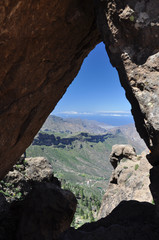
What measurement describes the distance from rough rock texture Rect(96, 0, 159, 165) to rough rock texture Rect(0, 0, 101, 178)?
139 inches

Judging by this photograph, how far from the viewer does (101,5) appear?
9.97m

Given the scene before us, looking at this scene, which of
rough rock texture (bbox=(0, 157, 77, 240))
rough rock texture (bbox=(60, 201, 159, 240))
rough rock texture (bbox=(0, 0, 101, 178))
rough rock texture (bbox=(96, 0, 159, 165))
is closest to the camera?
rough rock texture (bbox=(96, 0, 159, 165))

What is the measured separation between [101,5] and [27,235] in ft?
54.7

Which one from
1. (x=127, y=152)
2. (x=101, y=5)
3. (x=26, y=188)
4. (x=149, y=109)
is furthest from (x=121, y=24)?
(x=127, y=152)

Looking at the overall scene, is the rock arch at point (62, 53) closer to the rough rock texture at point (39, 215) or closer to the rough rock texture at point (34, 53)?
the rough rock texture at point (34, 53)

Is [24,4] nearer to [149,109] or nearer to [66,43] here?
[66,43]

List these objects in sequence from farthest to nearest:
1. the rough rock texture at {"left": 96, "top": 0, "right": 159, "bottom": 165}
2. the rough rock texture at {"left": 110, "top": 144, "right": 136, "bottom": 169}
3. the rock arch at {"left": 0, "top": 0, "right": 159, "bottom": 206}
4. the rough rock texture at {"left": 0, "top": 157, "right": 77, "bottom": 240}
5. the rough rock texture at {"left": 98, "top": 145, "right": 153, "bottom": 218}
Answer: the rough rock texture at {"left": 110, "top": 144, "right": 136, "bottom": 169} → the rough rock texture at {"left": 98, "top": 145, "right": 153, "bottom": 218} → the rough rock texture at {"left": 0, "top": 157, "right": 77, "bottom": 240} → the rock arch at {"left": 0, "top": 0, "right": 159, "bottom": 206} → the rough rock texture at {"left": 96, "top": 0, "right": 159, "bottom": 165}

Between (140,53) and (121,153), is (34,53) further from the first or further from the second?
(121,153)

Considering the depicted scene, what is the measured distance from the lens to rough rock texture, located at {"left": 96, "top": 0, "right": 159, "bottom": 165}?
7.56 metres

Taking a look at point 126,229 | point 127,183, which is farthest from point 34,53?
point 127,183

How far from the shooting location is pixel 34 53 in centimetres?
1194

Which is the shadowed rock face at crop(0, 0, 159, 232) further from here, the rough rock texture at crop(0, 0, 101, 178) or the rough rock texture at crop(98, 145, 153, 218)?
the rough rock texture at crop(98, 145, 153, 218)

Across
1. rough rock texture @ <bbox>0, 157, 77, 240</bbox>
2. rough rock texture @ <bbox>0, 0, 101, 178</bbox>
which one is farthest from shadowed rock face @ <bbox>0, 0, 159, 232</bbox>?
rough rock texture @ <bbox>0, 157, 77, 240</bbox>

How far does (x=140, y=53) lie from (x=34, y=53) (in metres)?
7.53
